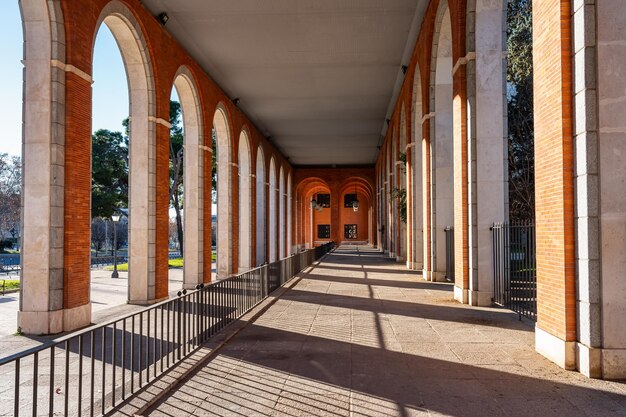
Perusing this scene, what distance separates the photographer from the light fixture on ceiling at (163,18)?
12.6 metres

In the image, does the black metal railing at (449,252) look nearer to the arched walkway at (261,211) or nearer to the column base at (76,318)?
the column base at (76,318)

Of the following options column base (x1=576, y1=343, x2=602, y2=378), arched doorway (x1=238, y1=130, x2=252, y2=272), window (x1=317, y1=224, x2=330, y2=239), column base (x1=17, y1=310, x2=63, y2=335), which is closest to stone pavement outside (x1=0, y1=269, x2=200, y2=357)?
column base (x1=17, y1=310, x2=63, y2=335)

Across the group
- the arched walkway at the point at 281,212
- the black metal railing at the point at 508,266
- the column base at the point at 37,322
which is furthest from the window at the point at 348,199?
the column base at the point at 37,322

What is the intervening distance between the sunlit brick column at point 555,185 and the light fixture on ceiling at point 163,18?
31.1ft

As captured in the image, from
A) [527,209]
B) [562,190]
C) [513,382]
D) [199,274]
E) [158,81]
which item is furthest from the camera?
[527,209]

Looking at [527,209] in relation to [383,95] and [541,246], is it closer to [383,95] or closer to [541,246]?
[383,95]

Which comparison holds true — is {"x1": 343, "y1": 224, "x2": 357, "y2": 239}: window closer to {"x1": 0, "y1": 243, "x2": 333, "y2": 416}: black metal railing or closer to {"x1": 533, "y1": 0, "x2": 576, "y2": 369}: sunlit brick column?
{"x1": 0, "y1": 243, "x2": 333, "y2": 416}: black metal railing

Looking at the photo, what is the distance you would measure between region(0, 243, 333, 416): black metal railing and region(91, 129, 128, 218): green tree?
25.7m

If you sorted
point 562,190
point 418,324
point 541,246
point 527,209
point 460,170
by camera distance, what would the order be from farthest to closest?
point 527,209 < point 460,170 < point 418,324 < point 541,246 < point 562,190

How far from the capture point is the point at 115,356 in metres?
4.54

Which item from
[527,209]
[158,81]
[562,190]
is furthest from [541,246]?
[527,209]

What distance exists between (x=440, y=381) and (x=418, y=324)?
310 centimetres

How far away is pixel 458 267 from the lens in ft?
35.7

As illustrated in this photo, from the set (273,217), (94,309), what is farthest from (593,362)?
(273,217)
